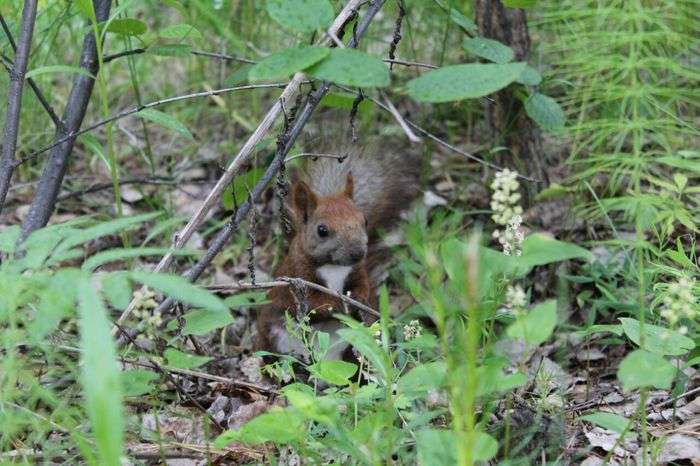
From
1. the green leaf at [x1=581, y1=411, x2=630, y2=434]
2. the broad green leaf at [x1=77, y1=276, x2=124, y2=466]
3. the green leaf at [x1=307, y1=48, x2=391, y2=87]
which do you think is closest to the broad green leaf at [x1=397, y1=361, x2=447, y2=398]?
the green leaf at [x1=581, y1=411, x2=630, y2=434]

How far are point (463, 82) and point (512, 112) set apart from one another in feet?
7.44

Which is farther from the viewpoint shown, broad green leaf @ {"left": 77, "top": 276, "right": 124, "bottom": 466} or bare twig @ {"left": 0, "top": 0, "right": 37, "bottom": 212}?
bare twig @ {"left": 0, "top": 0, "right": 37, "bottom": 212}

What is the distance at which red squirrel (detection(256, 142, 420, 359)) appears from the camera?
3346 millimetres

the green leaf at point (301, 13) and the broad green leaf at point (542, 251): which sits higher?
the green leaf at point (301, 13)

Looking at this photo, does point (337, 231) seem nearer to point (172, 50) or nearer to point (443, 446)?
point (172, 50)

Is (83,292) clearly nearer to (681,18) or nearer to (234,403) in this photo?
(234,403)

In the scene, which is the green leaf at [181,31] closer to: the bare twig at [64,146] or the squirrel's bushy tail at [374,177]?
the bare twig at [64,146]

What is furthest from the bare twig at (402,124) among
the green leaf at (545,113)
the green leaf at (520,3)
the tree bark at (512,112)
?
the tree bark at (512,112)

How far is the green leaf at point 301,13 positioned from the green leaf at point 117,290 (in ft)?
1.84

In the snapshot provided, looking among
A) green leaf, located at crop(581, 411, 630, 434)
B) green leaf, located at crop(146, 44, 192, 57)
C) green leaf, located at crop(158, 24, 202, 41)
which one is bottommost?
green leaf, located at crop(581, 411, 630, 434)

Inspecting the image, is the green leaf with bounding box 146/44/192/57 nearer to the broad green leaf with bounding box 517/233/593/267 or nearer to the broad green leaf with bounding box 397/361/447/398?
the broad green leaf with bounding box 397/361/447/398

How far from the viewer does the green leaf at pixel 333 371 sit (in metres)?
1.99

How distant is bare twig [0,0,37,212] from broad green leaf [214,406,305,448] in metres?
1.12

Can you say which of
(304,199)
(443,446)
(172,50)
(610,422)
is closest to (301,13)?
(443,446)
